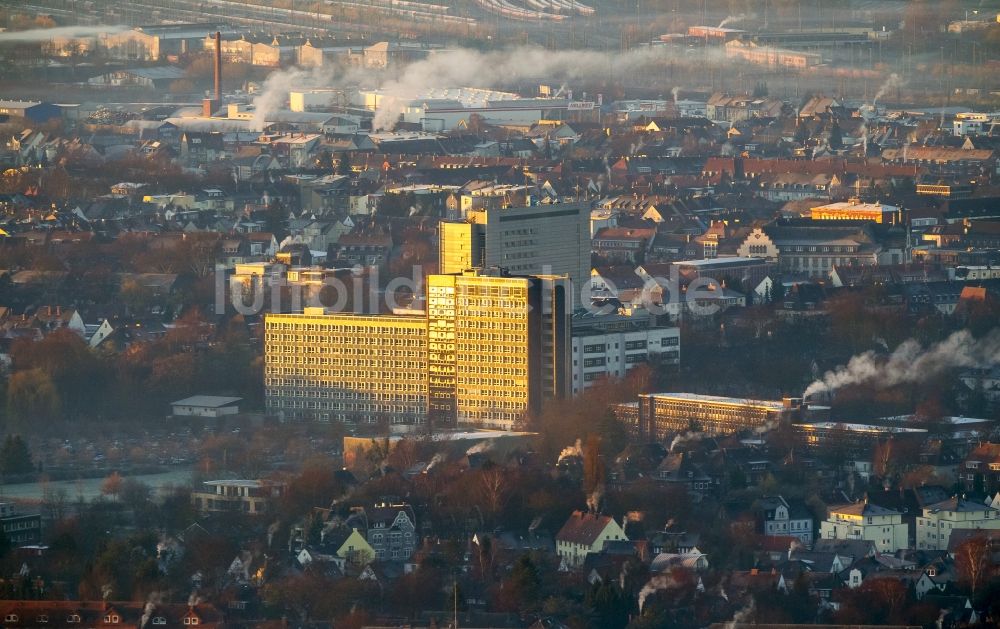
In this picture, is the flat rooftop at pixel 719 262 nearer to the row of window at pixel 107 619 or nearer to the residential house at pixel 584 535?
the residential house at pixel 584 535

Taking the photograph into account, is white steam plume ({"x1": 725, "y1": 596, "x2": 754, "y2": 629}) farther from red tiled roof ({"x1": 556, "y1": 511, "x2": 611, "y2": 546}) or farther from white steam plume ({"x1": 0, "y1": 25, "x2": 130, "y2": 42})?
white steam plume ({"x1": 0, "y1": 25, "x2": 130, "y2": 42})

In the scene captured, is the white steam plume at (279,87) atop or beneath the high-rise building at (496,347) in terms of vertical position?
beneath

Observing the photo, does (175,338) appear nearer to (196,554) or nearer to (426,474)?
(426,474)

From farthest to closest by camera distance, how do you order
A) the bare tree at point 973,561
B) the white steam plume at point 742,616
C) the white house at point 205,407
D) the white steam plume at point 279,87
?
1. the white steam plume at point 279,87
2. the white house at point 205,407
3. the bare tree at point 973,561
4. the white steam plume at point 742,616

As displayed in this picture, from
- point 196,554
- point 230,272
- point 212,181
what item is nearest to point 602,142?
point 212,181

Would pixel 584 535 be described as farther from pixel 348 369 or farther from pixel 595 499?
pixel 348 369

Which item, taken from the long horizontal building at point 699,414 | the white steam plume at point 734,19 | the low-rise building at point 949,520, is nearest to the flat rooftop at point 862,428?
the long horizontal building at point 699,414

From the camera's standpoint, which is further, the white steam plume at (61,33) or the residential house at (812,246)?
the white steam plume at (61,33)
